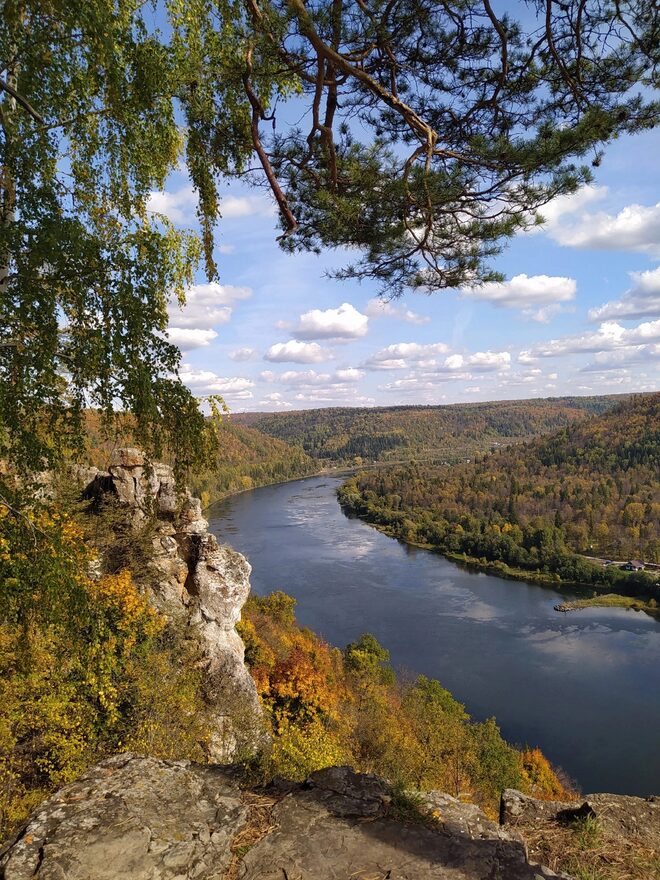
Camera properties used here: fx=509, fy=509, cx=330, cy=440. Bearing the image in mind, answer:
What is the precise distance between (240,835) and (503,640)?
129 ft

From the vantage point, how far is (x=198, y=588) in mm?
14469

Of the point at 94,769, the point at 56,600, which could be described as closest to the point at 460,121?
the point at 56,600

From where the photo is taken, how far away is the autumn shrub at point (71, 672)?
281 centimetres

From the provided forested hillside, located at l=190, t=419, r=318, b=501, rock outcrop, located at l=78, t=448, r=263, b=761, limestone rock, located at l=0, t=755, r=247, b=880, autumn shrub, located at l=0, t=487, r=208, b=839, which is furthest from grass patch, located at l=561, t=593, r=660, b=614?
forested hillside, located at l=190, t=419, r=318, b=501

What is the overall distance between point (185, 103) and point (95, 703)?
33.0 feet

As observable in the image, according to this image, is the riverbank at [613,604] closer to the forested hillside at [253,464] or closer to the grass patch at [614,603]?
the grass patch at [614,603]

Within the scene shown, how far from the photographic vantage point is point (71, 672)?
9.27 meters

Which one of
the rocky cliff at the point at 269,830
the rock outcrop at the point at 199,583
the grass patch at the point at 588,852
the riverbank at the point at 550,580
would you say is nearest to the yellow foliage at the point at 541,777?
the rock outcrop at the point at 199,583

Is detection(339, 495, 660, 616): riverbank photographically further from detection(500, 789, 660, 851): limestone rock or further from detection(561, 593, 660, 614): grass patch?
detection(500, 789, 660, 851): limestone rock

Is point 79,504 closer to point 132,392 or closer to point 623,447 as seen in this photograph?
point 132,392

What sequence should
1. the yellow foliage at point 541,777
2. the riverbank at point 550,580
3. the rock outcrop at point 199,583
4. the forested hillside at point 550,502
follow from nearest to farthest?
the rock outcrop at point 199,583 < the yellow foliage at point 541,777 < the riverbank at point 550,580 < the forested hillside at point 550,502

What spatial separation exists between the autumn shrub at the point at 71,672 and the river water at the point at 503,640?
22.6 meters

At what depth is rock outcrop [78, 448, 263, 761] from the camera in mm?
13172

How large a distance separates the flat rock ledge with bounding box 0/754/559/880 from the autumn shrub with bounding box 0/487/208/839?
1.10 m
